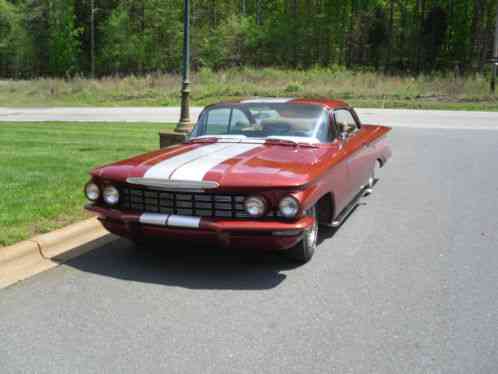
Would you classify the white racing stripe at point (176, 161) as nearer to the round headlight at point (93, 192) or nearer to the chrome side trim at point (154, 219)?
the chrome side trim at point (154, 219)

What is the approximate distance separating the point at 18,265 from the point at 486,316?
358 centimetres

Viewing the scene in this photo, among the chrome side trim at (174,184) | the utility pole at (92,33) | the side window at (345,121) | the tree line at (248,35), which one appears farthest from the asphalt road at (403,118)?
the utility pole at (92,33)

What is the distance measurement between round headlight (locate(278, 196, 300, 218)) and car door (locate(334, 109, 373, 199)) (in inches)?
62.0

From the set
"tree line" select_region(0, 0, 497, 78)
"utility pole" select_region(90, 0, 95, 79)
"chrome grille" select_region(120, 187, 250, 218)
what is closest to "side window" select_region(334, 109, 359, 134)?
"chrome grille" select_region(120, 187, 250, 218)

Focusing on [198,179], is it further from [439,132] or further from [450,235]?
[439,132]

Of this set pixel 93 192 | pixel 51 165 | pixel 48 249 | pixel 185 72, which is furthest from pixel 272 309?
pixel 185 72

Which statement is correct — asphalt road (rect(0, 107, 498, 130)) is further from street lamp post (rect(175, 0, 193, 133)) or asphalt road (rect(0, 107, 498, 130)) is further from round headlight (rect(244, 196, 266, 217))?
round headlight (rect(244, 196, 266, 217))

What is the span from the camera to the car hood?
4.54 metres

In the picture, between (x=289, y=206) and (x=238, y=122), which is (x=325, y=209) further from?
(x=238, y=122)

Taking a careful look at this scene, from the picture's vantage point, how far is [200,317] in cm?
393

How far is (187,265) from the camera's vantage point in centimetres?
505

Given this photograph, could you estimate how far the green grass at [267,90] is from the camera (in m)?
29.3

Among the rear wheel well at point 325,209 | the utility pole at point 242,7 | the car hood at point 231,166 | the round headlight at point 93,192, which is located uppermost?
the utility pole at point 242,7

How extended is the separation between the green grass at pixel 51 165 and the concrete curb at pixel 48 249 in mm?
173
